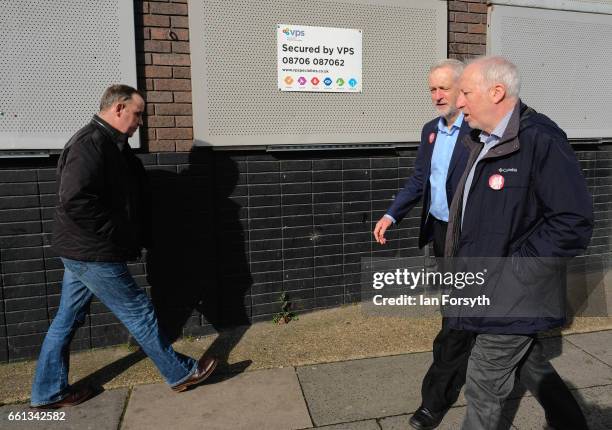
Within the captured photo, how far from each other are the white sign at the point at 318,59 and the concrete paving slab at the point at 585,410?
2.87 m

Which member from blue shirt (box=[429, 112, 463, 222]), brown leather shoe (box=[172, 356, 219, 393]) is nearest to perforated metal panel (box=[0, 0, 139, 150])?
brown leather shoe (box=[172, 356, 219, 393])

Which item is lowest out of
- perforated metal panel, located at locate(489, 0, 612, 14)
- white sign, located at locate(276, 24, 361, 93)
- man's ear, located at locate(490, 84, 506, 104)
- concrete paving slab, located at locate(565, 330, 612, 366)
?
concrete paving slab, located at locate(565, 330, 612, 366)

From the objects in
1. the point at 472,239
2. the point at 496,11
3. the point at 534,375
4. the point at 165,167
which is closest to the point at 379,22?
the point at 496,11

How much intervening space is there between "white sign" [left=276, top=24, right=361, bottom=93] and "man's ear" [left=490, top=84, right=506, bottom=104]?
243cm

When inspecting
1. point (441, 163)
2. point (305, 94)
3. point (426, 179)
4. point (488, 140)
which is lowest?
point (426, 179)

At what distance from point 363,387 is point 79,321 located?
77.3 inches

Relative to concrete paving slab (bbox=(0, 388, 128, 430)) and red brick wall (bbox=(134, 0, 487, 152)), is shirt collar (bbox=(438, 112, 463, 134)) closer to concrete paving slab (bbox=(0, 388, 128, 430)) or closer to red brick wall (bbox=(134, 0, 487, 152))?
red brick wall (bbox=(134, 0, 487, 152))

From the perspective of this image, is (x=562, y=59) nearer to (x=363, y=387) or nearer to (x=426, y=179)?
(x=426, y=179)

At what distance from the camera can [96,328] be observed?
13.3ft

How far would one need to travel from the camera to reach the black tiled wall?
12.5 ft

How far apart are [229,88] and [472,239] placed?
2.66 meters

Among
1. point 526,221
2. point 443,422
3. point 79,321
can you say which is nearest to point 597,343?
point 443,422

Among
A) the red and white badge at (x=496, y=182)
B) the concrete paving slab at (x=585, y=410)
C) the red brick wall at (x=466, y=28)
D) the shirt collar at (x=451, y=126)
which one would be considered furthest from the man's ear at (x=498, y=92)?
the red brick wall at (x=466, y=28)

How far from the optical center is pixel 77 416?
126 inches
